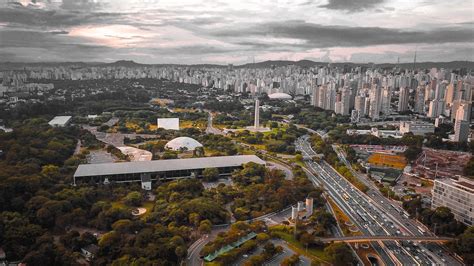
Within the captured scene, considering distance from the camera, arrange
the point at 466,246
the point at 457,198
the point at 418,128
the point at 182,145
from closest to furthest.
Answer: the point at 466,246, the point at 457,198, the point at 182,145, the point at 418,128

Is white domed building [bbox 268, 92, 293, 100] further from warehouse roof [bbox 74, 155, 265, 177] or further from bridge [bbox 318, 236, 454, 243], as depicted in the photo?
bridge [bbox 318, 236, 454, 243]

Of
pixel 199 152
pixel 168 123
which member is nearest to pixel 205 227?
pixel 199 152

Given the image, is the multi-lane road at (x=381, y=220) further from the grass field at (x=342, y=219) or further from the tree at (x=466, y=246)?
the tree at (x=466, y=246)

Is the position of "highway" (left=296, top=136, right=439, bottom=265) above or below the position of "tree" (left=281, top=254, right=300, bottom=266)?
below

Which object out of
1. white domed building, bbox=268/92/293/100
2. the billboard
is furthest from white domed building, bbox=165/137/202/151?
white domed building, bbox=268/92/293/100

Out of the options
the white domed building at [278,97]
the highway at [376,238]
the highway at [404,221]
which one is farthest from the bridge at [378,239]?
the white domed building at [278,97]

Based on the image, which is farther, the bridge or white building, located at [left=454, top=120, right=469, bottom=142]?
white building, located at [left=454, top=120, right=469, bottom=142]

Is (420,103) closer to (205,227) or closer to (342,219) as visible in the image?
(342,219)
